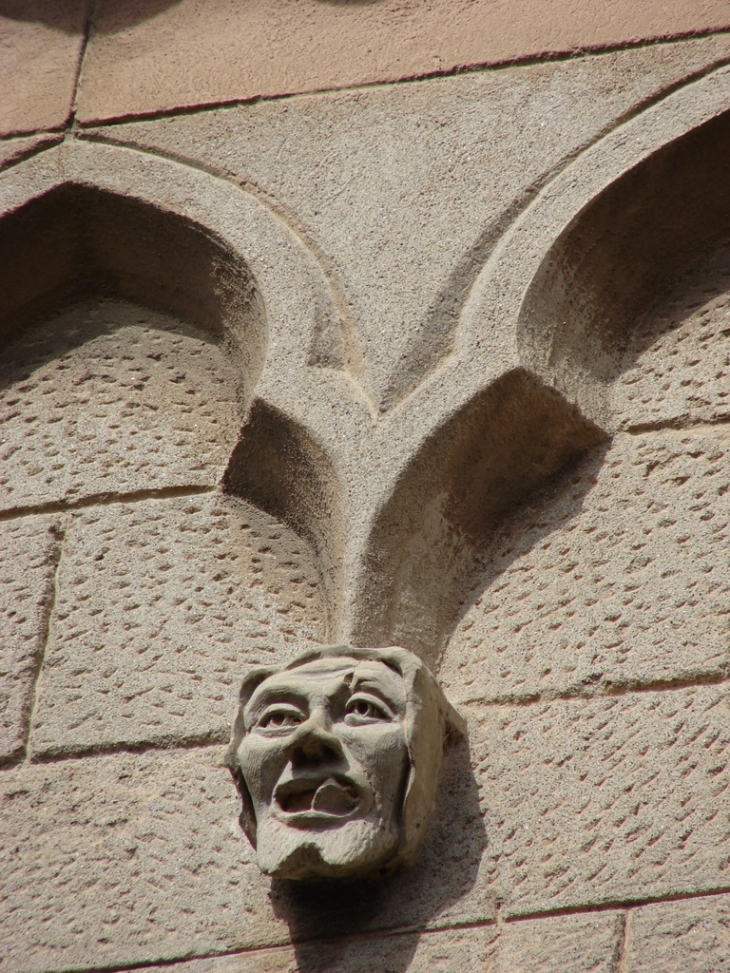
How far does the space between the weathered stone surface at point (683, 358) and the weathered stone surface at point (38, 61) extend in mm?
1579

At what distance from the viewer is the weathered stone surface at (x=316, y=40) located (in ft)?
10.5

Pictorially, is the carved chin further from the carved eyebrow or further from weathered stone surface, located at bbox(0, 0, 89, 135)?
weathered stone surface, located at bbox(0, 0, 89, 135)

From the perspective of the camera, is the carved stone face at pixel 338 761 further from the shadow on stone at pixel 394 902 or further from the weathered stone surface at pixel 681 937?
the weathered stone surface at pixel 681 937

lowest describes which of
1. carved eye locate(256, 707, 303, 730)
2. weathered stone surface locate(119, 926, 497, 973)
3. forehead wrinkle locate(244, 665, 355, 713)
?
weathered stone surface locate(119, 926, 497, 973)

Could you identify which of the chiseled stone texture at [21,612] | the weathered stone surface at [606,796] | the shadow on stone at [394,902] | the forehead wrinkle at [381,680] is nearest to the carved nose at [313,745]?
the forehead wrinkle at [381,680]

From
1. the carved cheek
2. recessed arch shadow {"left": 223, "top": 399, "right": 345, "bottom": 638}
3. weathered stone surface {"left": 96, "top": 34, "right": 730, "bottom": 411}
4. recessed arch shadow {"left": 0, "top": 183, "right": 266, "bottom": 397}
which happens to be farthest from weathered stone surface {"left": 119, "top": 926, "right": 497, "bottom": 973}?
recessed arch shadow {"left": 0, "top": 183, "right": 266, "bottom": 397}

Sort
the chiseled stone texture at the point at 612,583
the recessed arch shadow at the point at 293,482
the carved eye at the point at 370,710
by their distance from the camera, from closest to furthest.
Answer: the carved eye at the point at 370,710 < the chiseled stone texture at the point at 612,583 < the recessed arch shadow at the point at 293,482

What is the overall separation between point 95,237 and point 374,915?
1.86 meters

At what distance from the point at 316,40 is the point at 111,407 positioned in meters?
1.11

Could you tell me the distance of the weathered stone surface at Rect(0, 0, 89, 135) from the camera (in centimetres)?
342

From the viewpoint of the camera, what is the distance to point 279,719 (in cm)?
217

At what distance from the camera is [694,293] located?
115 inches

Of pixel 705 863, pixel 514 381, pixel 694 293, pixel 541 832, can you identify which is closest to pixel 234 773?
pixel 541 832

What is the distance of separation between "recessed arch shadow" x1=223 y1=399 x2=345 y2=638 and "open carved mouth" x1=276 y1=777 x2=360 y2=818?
43 cm
